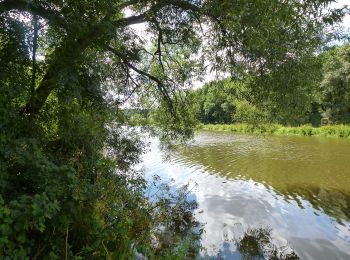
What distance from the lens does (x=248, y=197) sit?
12406mm

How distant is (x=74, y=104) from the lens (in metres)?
5.74

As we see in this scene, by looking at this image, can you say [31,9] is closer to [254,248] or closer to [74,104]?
[74,104]

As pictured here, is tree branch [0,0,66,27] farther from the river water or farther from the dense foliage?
the river water

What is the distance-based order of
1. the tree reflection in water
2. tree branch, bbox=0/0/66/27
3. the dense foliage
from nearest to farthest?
1. tree branch, bbox=0/0/66/27
2. the dense foliage
3. the tree reflection in water

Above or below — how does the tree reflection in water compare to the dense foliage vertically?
below

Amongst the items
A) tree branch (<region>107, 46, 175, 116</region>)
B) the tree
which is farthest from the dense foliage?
the tree

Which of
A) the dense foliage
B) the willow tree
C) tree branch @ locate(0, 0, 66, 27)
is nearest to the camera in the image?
the willow tree

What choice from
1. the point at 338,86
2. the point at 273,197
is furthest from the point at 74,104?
the point at 338,86

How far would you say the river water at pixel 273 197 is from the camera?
8172 millimetres

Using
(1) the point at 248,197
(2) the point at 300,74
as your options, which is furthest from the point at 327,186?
(2) the point at 300,74

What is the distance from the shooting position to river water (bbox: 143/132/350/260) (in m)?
8.17

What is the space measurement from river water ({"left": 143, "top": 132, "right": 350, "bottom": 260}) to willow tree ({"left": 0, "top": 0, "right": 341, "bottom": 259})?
A: 3104 mm

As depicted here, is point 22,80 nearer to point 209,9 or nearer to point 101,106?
point 101,106

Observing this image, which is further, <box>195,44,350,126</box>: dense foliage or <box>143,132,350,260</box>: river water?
<box>143,132,350,260</box>: river water
